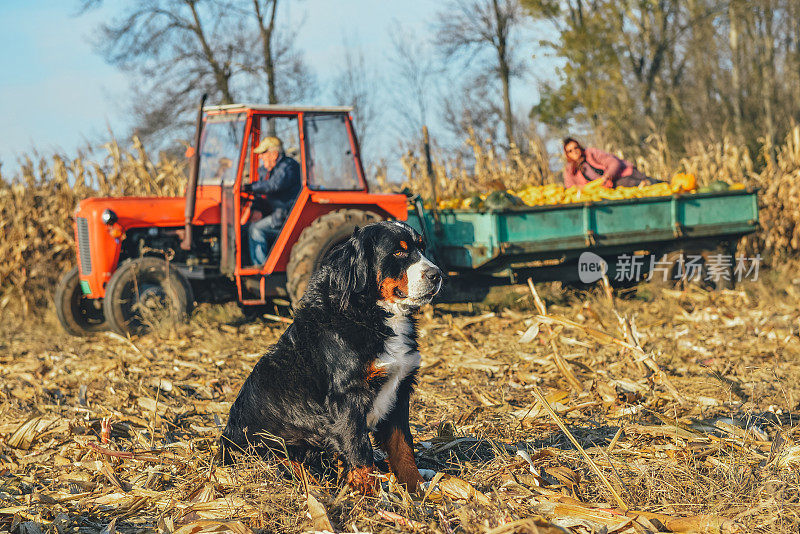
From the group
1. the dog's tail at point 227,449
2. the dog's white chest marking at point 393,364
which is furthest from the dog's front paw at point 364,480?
the dog's tail at point 227,449

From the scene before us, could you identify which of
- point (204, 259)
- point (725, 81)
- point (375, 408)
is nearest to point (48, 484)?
point (375, 408)

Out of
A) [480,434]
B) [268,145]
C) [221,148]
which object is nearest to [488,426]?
[480,434]

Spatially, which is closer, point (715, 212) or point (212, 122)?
point (212, 122)

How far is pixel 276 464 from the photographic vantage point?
3.16 metres

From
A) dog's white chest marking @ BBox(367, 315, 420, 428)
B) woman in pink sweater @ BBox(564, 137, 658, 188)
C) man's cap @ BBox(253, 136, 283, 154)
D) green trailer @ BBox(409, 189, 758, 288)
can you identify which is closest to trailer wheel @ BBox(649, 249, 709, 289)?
green trailer @ BBox(409, 189, 758, 288)

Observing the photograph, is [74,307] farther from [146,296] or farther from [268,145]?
[268,145]

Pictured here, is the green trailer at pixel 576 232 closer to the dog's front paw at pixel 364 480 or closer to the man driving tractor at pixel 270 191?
the man driving tractor at pixel 270 191

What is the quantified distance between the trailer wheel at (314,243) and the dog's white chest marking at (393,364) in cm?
385

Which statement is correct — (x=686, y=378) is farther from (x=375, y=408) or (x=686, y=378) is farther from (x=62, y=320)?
(x=62, y=320)

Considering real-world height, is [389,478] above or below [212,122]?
below

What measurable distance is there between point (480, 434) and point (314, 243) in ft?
11.5

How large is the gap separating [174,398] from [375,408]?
276 cm

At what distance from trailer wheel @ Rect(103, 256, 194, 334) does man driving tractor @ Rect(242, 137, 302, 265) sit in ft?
2.81

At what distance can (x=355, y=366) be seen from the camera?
118 inches
